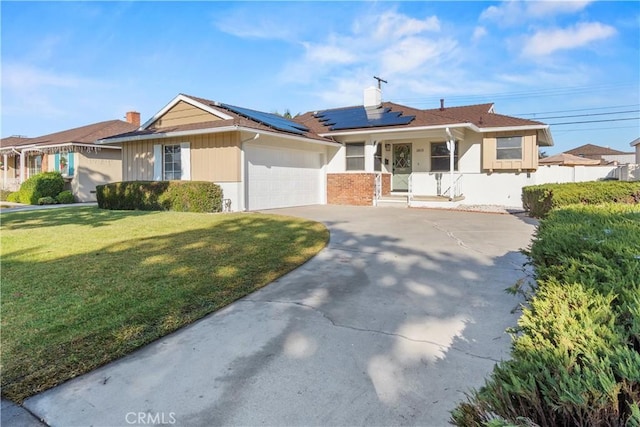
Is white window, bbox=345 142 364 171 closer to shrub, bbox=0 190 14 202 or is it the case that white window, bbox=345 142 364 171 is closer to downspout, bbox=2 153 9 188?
shrub, bbox=0 190 14 202

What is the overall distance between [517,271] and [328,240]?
3.51 meters

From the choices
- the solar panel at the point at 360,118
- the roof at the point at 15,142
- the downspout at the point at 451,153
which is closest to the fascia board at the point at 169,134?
the solar panel at the point at 360,118

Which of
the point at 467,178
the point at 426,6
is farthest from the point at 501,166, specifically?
the point at 426,6

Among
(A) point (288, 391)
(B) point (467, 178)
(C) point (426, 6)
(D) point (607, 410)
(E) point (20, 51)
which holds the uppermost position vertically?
(C) point (426, 6)

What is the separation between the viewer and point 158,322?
3.63 m

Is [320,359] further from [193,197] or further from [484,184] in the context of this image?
[484,184]

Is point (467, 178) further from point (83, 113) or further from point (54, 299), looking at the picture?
point (83, 113)

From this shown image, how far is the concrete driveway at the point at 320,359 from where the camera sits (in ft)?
7.73

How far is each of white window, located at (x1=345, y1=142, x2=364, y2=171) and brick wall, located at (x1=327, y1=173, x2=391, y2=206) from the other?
0.44 m

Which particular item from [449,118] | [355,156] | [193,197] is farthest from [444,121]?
[193,197]

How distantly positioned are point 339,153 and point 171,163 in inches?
283

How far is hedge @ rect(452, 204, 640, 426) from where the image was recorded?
3.93ft

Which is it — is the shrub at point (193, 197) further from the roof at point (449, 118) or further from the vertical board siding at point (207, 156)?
the roof at point (449, 118)

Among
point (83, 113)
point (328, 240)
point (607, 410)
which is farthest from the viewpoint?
point (83, 113)
